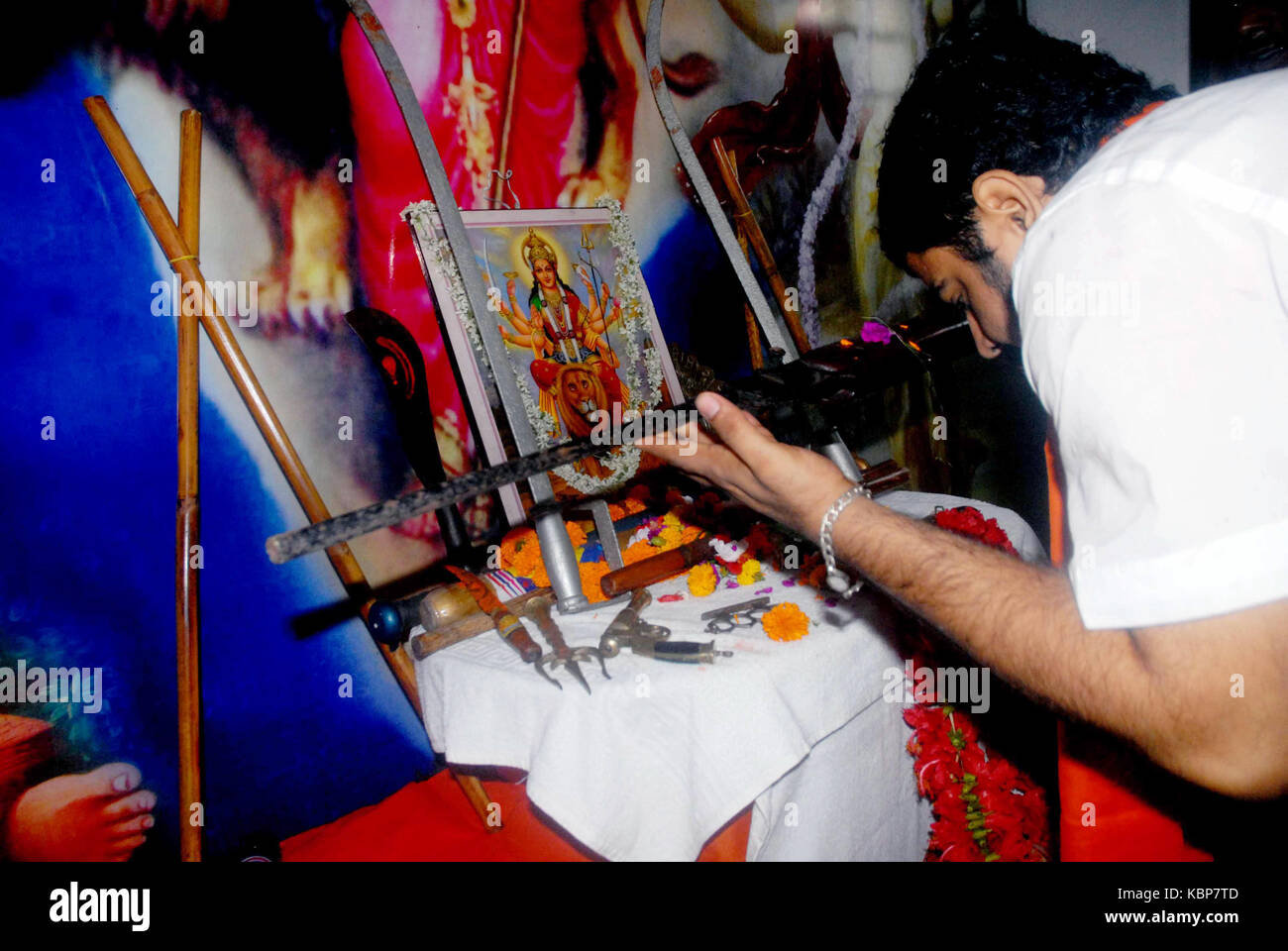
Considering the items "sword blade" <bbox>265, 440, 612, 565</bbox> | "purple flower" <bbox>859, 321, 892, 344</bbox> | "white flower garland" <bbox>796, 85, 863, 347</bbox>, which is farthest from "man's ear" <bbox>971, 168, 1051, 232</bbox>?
"white flower garland" <bbox>796, 85, 863, 347</bbox>

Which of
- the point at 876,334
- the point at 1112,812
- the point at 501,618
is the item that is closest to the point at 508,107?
the point at 876,334

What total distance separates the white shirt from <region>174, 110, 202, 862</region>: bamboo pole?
172 centimetres

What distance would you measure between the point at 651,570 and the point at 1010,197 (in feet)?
Answer: 3.45

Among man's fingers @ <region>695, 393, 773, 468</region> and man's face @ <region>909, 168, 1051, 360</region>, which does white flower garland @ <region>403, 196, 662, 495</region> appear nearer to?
man's fingers @ <region>695, 393, 773, 468</region>

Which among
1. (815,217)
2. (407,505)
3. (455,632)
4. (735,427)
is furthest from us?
(815,217)

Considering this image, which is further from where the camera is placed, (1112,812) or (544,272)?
(544,272)

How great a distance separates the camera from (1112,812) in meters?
1.18

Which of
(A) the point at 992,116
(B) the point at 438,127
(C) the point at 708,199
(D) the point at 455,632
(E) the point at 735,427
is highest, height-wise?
(B) the point at 438,127

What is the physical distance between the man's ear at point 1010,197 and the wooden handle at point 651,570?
0.99 metres

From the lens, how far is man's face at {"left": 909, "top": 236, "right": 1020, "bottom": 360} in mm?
1265

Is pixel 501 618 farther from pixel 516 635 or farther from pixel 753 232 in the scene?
pixel 753 232

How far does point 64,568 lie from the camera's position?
5.55 feet

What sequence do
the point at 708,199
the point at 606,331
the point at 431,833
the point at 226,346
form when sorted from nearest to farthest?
the point at 226,346, the point at 431,833, the point at 606,331, the point at 708,199

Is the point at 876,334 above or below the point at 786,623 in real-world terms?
above
